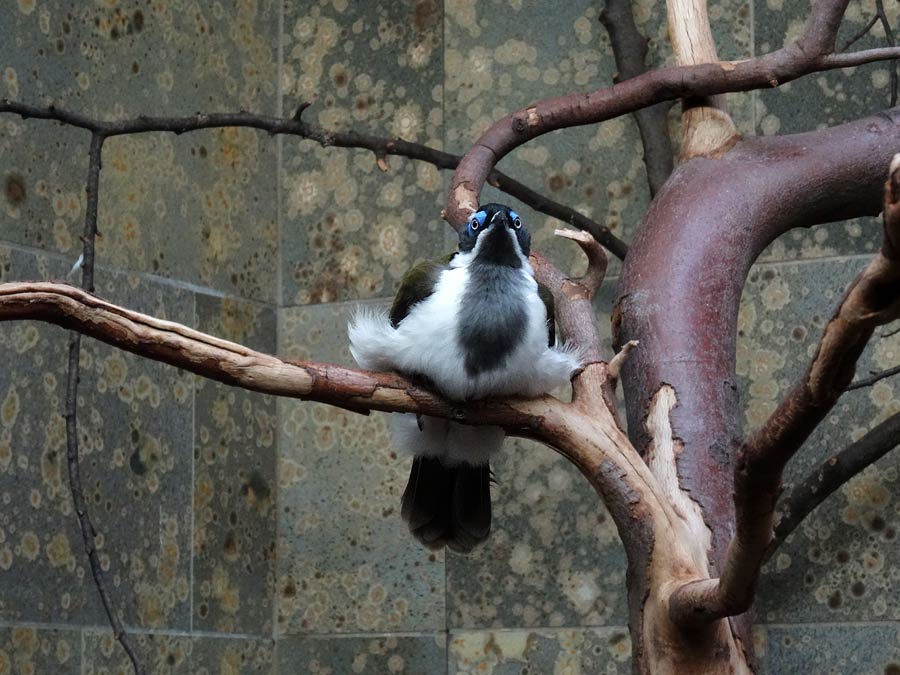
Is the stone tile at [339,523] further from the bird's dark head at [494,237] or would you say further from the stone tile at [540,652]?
the bird's dark head at [494,237]

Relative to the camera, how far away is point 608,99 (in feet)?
8.91

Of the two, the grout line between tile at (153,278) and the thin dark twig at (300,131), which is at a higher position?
the thin dark twig at (300,131)

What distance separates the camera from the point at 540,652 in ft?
11.9

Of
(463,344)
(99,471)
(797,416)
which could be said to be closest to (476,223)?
(463,344)

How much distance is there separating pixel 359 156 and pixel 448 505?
1.80 metres

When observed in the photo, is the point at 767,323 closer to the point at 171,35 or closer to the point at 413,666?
the point at 413,666

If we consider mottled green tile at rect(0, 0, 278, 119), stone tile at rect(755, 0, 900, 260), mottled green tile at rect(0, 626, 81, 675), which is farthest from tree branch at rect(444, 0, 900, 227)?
mottled green tile at rect(0, 626, 81, 675)

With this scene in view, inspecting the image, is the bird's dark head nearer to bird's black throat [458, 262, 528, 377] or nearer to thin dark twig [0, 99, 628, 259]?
bird's black throat [458, 262, 528, 377]

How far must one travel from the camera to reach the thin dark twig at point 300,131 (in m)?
2.85

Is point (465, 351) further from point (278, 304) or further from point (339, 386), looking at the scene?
point (278, 304)

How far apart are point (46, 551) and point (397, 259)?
48.8 inches

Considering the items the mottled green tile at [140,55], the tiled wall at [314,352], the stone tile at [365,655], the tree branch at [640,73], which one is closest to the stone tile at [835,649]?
the tiled wall at [314,352]

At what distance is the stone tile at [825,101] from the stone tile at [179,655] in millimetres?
1619

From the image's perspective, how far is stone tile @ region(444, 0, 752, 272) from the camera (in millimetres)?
3740
